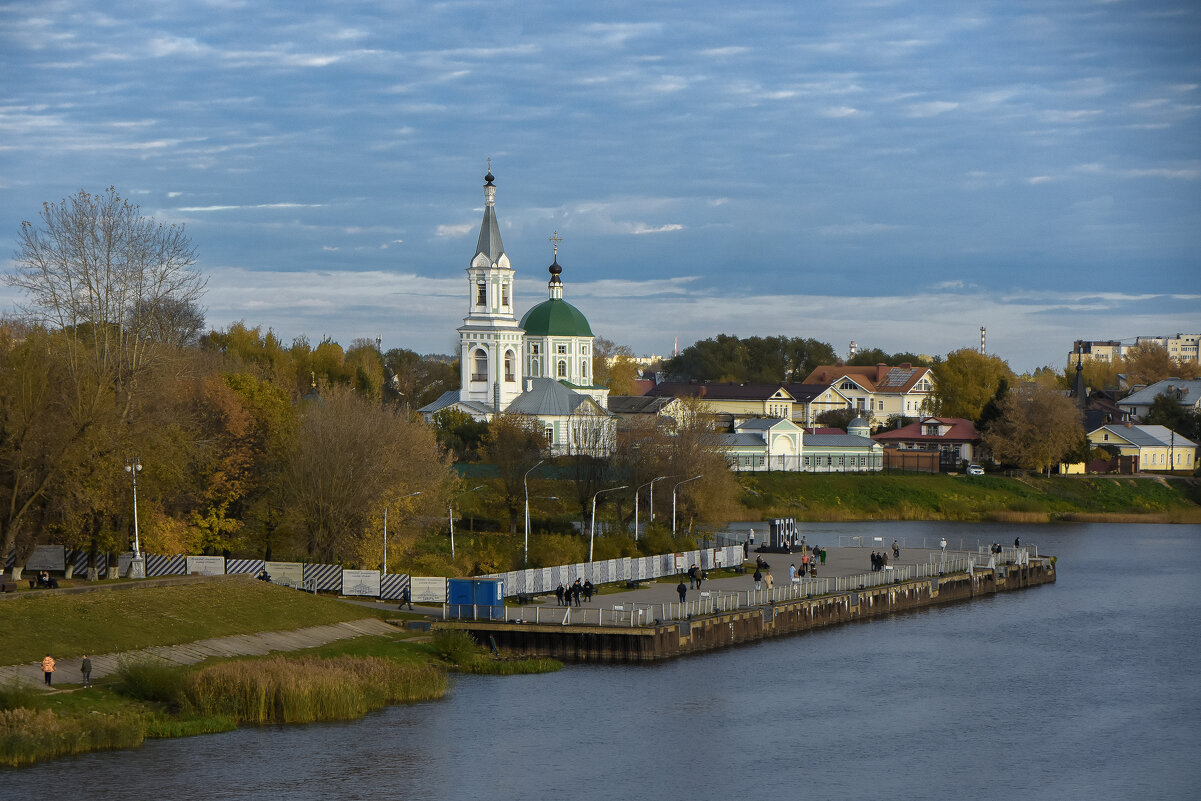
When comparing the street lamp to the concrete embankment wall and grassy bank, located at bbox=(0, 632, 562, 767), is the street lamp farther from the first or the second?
the concrete embankment wall

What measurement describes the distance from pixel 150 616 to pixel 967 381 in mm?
124104

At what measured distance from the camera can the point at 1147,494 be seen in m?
125

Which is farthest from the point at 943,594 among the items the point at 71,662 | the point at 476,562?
the point at 71,662

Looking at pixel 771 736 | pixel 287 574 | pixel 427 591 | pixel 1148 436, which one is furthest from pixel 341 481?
pixel 1148 436

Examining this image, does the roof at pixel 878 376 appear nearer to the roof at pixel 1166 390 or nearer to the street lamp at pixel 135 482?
the roof at pixel 1166 390

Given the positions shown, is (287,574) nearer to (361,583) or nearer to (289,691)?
(361,583)

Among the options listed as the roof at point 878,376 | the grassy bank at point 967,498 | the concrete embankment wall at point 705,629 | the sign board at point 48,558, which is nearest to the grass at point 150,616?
the concrete embankment wall at point 705,629

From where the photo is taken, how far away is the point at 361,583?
184 feet

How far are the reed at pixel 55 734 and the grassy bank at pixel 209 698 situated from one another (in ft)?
0.07

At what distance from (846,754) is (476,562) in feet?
87.0

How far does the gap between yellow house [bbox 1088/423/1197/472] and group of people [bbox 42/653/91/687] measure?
11349 centimetres

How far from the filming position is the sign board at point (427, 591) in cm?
5562

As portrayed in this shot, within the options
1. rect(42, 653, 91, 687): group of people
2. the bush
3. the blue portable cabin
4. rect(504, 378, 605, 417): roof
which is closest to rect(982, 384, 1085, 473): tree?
rect(504, 378, 605, 417): roof

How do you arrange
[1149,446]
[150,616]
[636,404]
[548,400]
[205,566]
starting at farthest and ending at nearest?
[636,404] < [1149,446] < [548,400] < [205,566] < [150,616]
